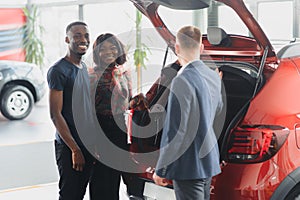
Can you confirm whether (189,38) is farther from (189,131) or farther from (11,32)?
(11,32)

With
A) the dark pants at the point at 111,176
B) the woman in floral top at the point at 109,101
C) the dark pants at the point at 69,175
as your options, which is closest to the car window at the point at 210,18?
the woman in floral top at the point at 109,101

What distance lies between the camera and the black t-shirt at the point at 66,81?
2.71 metres

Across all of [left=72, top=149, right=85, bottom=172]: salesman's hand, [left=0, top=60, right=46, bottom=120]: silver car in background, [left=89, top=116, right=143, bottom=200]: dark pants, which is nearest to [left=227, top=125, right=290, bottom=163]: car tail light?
[left=89, top=116, right=143, bottom=200]: dark pants

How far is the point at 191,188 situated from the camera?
2.37 m

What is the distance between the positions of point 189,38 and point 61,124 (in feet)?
2.69

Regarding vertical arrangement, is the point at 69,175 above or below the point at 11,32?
below

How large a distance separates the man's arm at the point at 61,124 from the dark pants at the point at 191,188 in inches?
23.9

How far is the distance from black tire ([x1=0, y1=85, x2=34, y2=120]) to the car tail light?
195 inches

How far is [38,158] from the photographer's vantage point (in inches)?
200

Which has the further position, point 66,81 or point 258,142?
point 66,81

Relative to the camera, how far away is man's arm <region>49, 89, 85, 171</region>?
271cm

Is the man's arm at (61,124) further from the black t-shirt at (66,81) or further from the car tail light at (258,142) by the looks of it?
the car tail light at (258,142)

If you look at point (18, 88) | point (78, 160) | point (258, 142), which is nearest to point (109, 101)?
point (78, 160)

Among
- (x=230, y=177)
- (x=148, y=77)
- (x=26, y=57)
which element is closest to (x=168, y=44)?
(x=230, y=177)
